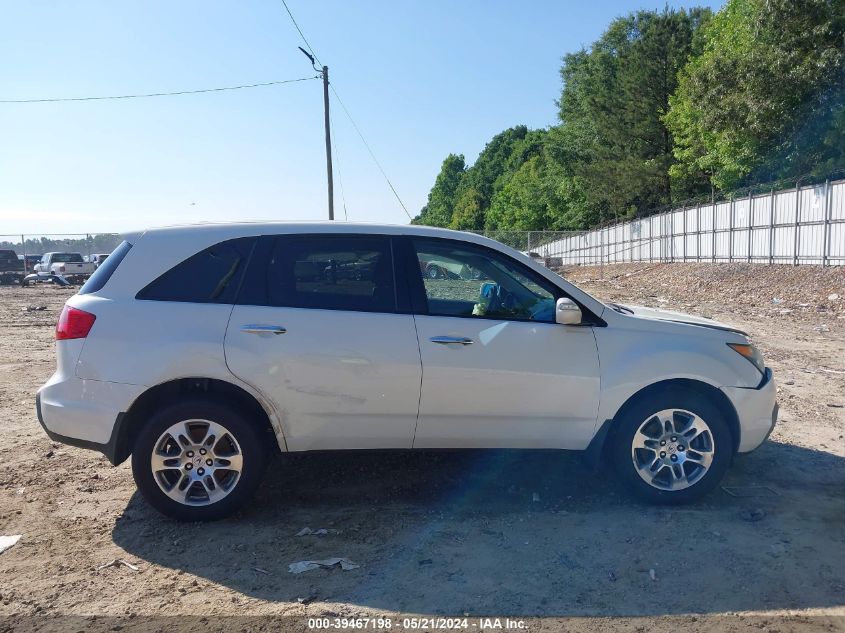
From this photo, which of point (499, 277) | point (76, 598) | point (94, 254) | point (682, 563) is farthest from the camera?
point (94, 254)

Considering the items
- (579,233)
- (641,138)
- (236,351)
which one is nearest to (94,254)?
(579,233)

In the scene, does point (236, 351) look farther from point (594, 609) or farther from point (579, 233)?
point (579, 233)

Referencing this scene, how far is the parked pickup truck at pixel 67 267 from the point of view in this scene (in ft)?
107

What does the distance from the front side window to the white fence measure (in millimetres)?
21827

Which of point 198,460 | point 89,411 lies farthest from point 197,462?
point 89,411

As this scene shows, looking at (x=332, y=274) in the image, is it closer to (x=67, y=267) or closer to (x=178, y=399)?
(x=178, y=399)

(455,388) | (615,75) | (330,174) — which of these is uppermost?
(615,75)

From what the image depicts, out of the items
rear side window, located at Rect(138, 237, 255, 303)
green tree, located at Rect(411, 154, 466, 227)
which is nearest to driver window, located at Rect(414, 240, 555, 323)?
rear side window, located at Rect(138, 237, 255, 303)

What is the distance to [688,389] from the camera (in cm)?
451

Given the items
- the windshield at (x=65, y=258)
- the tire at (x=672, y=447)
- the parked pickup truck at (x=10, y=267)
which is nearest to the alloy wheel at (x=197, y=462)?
the tire at (x=672, y=447)

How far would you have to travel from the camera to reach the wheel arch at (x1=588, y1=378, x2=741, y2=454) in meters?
4.48

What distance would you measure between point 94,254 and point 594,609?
4895 centimetres

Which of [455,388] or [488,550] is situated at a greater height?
[455,388]

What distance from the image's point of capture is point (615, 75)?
51.9m
